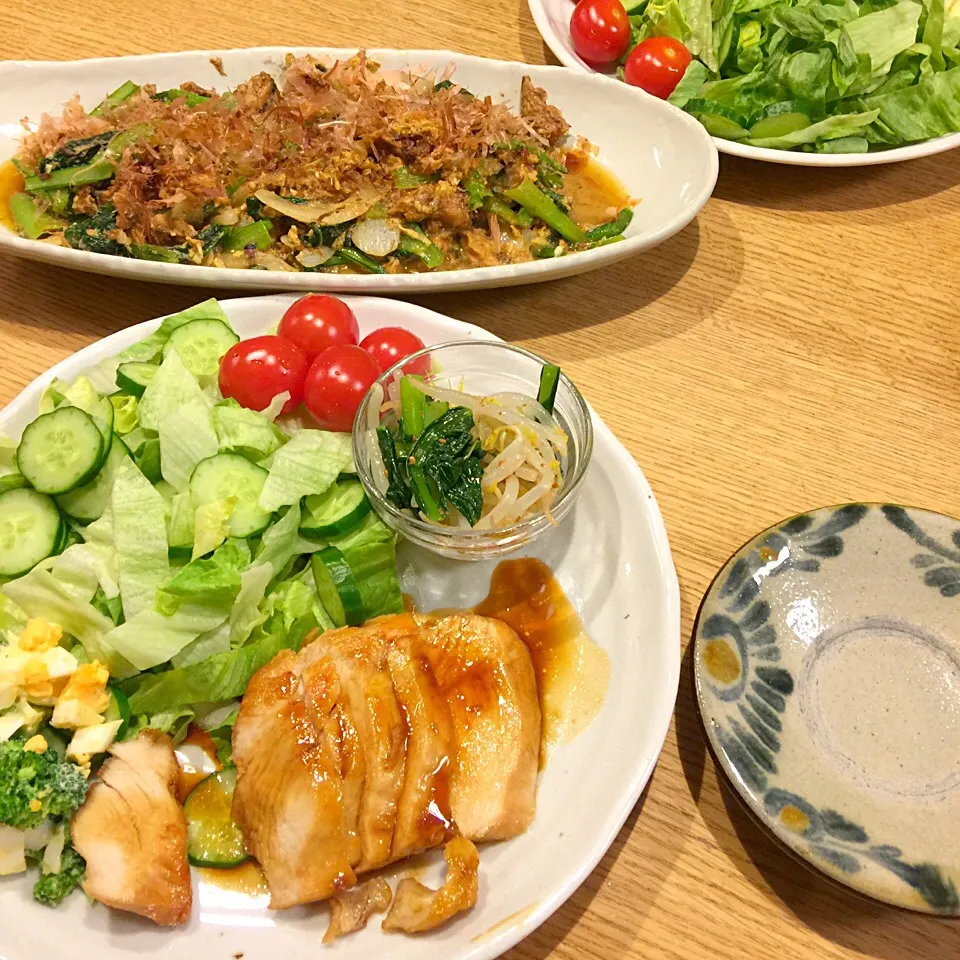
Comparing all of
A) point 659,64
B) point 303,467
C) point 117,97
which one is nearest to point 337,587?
point 303,467

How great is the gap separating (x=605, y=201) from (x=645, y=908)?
2.91 m

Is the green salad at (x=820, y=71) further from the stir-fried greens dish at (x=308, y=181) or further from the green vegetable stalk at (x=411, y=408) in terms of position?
the green vegetable stalk at (x=411, y=408)

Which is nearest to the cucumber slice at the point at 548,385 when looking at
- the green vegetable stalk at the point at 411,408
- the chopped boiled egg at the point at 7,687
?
the green vegetable stalk at the point at 411,408

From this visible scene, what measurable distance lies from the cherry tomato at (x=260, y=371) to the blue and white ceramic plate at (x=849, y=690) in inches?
59.7

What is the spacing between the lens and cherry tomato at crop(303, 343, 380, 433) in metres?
2.52

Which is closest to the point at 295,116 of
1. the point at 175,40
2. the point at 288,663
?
the point at 175,40

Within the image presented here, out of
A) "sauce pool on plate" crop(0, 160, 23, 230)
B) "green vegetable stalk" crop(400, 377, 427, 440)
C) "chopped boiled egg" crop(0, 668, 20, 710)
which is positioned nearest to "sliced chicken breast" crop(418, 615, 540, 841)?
"green vegetable stalk" crop(400, 377, 427, 440)

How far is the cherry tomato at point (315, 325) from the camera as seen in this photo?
106 inches

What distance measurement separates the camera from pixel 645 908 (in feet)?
6.72

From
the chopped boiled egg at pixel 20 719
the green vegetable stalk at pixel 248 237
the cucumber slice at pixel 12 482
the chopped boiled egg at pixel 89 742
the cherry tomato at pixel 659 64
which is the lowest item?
the chopped boiled egg at pixel 89 742

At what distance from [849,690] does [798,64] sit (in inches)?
117

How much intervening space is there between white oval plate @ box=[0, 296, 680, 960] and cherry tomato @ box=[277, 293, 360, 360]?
1.65 feet

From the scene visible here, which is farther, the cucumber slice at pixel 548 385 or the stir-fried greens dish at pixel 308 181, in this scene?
the stir-fried greens dish at pixel 308 181

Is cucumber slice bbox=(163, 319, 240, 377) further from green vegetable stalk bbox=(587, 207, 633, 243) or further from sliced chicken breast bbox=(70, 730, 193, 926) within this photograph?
green vegetable stalk bbox=(587, 207, 633, 243)
